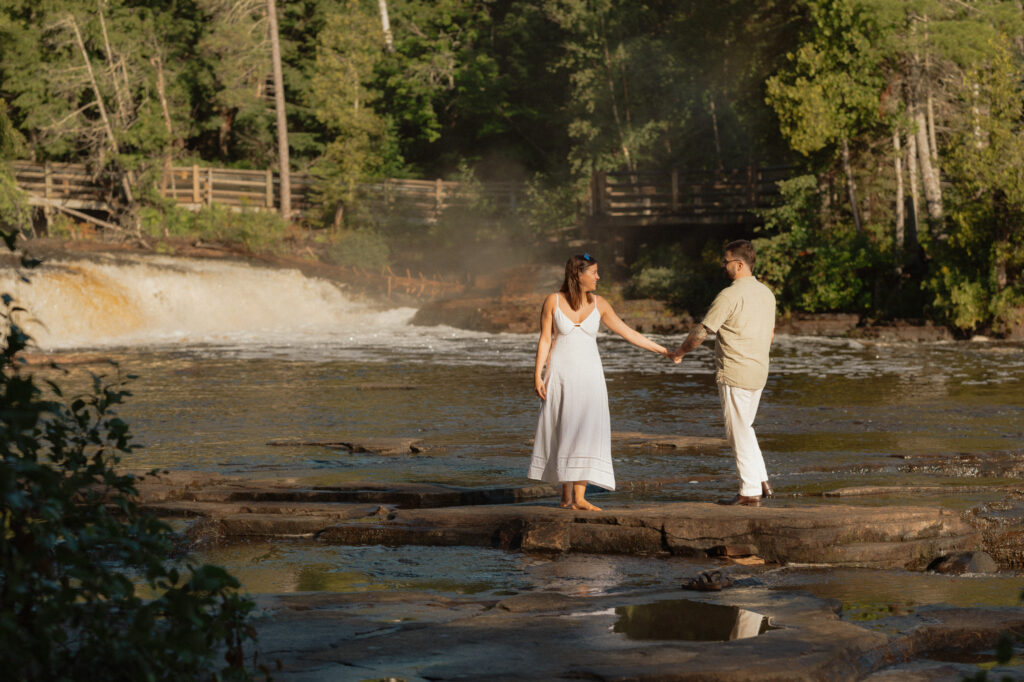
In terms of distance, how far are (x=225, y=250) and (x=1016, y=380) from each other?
29.4 meters

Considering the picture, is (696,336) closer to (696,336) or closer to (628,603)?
(696,336)

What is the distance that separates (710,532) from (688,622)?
1.84 metres

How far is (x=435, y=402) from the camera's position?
19.2 metres

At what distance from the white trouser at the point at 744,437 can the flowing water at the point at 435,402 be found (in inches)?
33.0

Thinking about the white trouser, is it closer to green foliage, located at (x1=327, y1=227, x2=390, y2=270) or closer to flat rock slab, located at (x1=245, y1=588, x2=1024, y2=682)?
flat rock slab, located at (x1=245, y1=588, x2=1024, y2=682)

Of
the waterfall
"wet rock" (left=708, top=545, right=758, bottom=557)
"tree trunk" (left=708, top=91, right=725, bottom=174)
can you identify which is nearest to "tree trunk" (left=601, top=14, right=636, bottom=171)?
"tree trunk" (left=708, top=91, right=725, bottom=174)

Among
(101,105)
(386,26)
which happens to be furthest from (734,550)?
(386,26)

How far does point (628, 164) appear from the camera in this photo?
4322 cm

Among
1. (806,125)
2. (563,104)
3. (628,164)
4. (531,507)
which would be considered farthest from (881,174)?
(531,507)

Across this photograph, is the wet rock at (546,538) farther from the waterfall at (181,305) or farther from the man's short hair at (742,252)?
the waterfall at (181,305)

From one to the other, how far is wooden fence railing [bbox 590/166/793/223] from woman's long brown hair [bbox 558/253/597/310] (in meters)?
25.6

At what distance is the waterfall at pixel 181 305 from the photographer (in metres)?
32.1

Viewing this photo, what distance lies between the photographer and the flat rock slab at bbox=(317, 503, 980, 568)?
305 inches

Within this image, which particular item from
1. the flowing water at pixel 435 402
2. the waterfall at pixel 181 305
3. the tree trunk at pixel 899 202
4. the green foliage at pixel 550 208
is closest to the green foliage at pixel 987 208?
the flowing water at pixel 435 402
